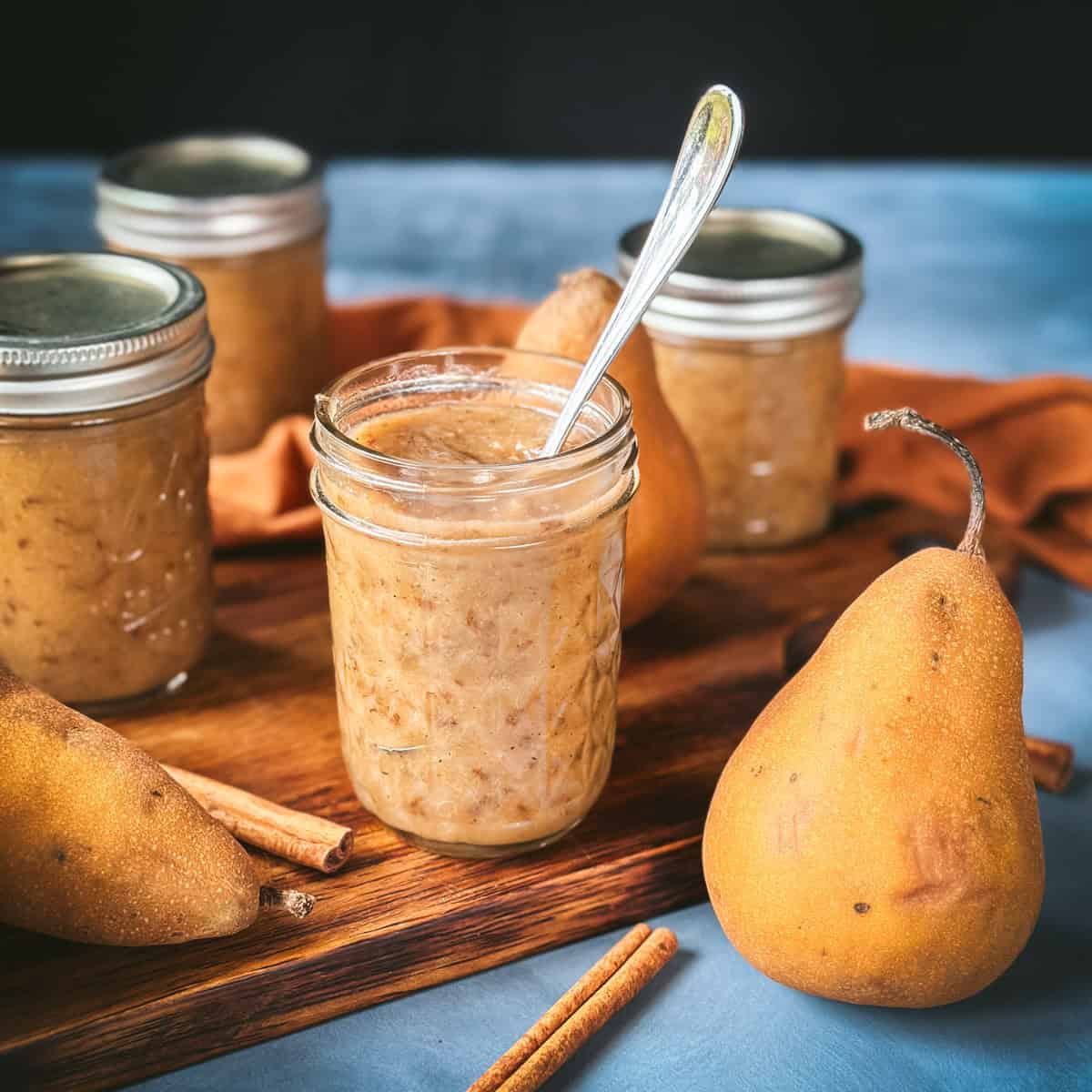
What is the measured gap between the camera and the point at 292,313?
6.14 ft

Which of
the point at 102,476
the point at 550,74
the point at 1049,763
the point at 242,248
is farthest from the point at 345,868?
the point at 550,74

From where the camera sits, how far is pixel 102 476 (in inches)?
50.3

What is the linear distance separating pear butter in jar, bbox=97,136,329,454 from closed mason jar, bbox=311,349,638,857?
62 centimetres

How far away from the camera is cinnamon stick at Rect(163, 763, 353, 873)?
3.85 ft

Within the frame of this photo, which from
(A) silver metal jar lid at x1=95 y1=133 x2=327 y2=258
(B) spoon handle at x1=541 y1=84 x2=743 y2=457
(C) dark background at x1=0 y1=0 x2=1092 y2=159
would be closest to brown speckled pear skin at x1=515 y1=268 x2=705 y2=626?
(B) spoon handle at x1=541 y1=84 x2=743 y2=457

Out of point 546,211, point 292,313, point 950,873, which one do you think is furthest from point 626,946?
point 546,211

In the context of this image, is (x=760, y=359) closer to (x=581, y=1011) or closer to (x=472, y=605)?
(x=472, y=605)

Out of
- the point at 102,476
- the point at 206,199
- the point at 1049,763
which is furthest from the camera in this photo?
the point at 206,199

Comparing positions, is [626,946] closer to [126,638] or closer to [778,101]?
[126,638]

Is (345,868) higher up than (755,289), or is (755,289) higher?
(755,289)

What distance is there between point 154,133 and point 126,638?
2.19 meters

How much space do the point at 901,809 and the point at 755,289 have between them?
27.1 inches

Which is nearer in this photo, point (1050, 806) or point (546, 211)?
point (1050, 806)

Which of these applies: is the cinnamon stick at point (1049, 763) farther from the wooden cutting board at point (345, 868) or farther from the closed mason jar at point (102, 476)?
the closed mason jar at point (102, 476)
